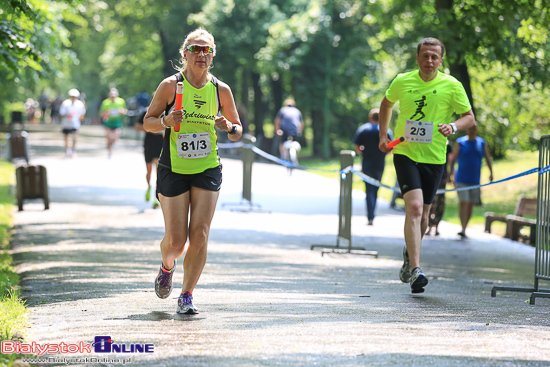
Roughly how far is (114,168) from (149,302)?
1990 centimetres

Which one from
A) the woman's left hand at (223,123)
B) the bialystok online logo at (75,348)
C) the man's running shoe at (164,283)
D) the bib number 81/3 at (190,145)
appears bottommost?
the bialystok online logo at (75,348)

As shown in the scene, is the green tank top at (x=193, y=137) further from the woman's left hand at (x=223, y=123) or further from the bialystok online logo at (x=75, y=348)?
the bialystok online logo at (x=75, y=348)

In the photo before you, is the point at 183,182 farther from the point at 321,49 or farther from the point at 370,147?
the point at 321,49

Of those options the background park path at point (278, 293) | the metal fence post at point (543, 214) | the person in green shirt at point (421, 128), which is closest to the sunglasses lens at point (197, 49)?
the background park path at point (278, 293)

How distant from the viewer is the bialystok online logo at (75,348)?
18.1ft

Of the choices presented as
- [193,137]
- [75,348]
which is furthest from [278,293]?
[75,348]

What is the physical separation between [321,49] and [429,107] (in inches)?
1135

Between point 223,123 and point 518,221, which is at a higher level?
point 223,123

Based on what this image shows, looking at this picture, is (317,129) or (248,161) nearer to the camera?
(248,161)

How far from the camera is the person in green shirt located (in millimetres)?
8500

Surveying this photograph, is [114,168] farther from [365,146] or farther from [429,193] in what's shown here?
[429,193]

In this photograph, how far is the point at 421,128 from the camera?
335 inches

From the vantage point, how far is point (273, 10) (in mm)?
40000

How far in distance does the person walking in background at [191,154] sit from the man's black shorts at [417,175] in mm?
2169
